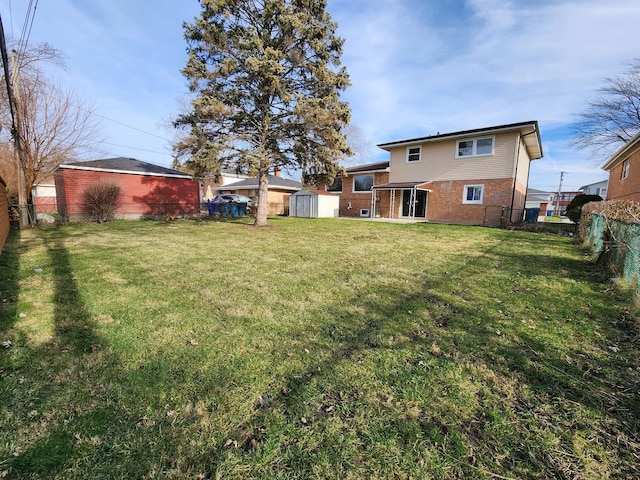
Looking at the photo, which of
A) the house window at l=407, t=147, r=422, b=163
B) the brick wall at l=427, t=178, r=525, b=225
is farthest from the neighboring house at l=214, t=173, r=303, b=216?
the brick wall at l=427, t=178, r=525, b=225

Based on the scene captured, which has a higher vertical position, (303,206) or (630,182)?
(630,182)

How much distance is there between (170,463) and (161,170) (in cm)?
2121

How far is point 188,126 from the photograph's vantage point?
12.7 meters

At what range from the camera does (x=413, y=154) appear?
19797 millimetres

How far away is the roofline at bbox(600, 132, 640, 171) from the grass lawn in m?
13.7

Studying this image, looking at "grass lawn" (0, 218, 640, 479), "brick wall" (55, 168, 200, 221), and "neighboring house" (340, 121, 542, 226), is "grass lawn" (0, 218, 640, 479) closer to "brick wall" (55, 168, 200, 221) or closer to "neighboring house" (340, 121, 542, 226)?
"neighboring house" (340, 121, 542, 226)

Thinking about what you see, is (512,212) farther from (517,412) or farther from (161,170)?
(161,170)

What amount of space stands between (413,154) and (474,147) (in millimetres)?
3861

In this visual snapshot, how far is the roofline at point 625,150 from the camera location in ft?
43.7

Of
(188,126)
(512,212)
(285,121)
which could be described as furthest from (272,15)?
(512,212)

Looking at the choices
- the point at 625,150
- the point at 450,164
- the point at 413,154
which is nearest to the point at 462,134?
the point at 450,164

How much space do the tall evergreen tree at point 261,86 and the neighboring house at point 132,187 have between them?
24.8 feet

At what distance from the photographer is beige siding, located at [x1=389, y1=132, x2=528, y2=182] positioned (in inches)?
627

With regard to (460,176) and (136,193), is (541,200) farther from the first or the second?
(136,193)
